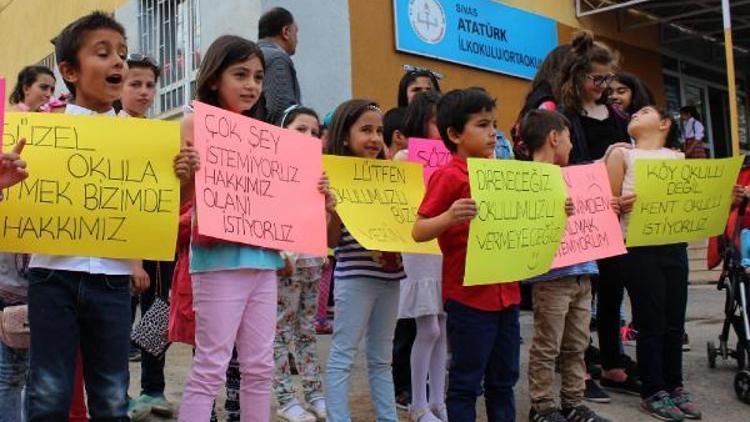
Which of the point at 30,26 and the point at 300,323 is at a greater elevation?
the point at 30,26

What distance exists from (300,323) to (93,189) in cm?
165

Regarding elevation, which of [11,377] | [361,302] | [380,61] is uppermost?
[380,61]

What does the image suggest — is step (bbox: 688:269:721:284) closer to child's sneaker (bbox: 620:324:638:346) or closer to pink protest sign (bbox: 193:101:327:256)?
child's sneaker (bbox: 620:324:638:346)

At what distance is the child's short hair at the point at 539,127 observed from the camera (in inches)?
151

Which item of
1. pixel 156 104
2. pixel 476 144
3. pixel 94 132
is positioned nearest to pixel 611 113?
pixel 476 144

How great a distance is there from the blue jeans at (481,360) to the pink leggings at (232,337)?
764 millimetres

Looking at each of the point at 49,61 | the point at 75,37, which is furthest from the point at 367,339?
the point at 49,61

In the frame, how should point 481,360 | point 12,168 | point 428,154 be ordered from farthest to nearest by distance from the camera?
point 428,154 → point 481,360 → point 12,168

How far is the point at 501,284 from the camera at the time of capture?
3289 mm

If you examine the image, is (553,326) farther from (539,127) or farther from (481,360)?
(539,127)

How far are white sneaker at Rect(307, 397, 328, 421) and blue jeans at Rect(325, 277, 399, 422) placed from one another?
0.34 meters

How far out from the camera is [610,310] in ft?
15.1

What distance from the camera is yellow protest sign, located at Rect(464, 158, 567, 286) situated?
3160mm

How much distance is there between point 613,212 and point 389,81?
5.42 meters
